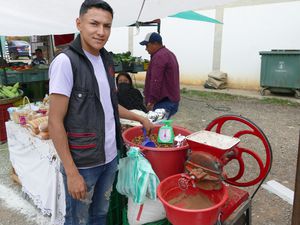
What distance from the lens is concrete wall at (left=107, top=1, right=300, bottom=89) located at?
941cm

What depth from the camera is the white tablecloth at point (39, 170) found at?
2.76m

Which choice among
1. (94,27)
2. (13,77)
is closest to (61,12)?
(94,27)

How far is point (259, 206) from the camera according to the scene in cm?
334

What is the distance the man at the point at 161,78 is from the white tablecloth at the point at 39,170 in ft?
5.60

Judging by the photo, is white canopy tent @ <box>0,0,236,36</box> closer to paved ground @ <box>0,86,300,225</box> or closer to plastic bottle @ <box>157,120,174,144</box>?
plastic bottle @ <box>157,120,174,144</box>

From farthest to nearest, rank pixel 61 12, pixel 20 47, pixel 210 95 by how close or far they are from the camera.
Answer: pixel 20 47
pixel 210 95
pixel 61 12

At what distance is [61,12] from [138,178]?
2247mm

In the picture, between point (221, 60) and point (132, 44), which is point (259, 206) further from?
point (132, 44)

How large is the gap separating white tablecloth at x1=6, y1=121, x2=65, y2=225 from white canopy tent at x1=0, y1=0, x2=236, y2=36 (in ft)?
4.02

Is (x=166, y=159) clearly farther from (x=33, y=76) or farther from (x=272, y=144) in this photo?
(x=33, y=76)

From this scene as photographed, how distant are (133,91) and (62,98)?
2341 millimetres

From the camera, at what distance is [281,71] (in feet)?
28.8

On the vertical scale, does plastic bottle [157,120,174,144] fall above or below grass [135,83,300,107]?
above

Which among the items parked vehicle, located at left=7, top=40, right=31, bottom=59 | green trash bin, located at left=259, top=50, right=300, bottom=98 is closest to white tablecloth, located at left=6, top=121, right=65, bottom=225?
green trash bin, located at left=259, top=50, right=300, bottom=98
